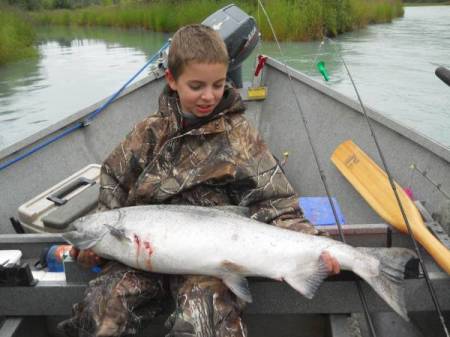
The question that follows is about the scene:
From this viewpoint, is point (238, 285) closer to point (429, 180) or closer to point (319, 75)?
point (429, 180)

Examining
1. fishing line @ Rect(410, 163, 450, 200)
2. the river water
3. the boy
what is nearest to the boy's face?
the boy

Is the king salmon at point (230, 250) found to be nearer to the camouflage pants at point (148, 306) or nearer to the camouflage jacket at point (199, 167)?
the camouflage pants at point (148, 306)

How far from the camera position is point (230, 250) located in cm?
204

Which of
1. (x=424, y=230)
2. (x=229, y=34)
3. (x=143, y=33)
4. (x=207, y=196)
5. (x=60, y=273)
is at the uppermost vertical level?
(x=229, y=34)

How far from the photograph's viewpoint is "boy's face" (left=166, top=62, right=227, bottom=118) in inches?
93.9

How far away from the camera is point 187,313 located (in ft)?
6.53

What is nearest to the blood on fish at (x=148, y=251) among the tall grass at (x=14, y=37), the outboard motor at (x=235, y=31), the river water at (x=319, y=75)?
the outboard motor at (x=235, y=31)

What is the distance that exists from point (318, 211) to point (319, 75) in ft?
32.4

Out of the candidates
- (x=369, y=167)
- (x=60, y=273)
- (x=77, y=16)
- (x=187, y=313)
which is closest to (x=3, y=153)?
(x=60, y=273)

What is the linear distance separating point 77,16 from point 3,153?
38.7 metres

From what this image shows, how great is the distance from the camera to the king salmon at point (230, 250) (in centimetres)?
195

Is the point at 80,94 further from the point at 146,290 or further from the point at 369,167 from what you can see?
the point at 146,290

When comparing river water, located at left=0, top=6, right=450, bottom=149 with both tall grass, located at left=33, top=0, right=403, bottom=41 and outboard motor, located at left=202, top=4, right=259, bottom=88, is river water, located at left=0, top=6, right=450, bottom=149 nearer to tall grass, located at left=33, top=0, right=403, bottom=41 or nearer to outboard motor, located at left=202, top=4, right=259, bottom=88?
tall grass, located at left=33, top=0, right=403, bottom=41

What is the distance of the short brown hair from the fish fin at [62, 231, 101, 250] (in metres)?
0.96
